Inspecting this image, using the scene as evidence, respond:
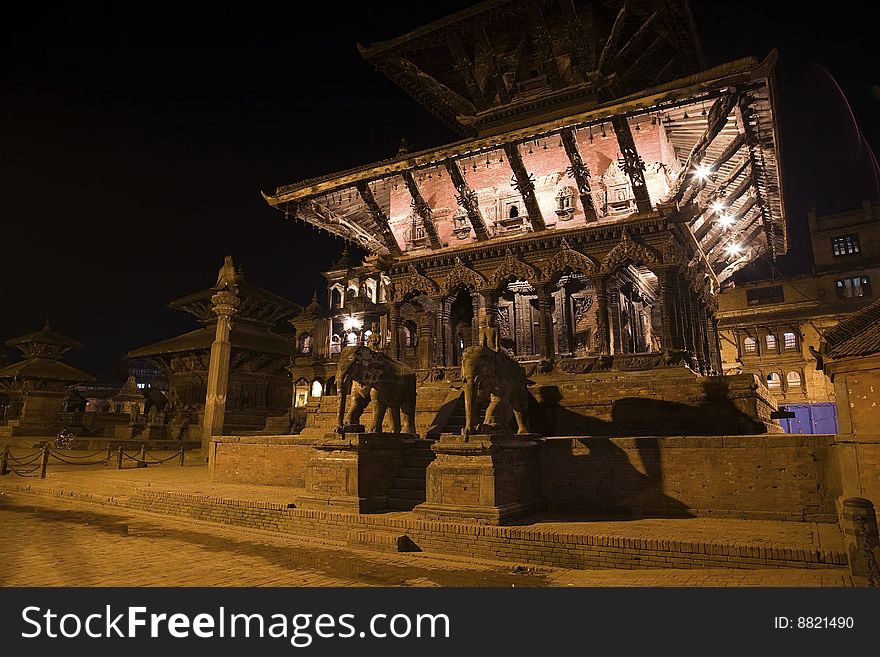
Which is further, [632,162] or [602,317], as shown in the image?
[602,317]

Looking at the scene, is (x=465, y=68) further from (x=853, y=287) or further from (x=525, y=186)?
(x=853, y=287)

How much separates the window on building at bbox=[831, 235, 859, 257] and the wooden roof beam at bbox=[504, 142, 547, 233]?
3360 cm

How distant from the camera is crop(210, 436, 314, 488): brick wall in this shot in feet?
49.6

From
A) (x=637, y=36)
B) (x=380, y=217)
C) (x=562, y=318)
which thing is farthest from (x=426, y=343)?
(x=637, y=36)

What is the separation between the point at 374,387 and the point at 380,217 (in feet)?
35.7

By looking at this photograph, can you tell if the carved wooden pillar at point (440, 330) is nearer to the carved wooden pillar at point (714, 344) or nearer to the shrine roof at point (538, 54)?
the shrine roof at point (538, 54)

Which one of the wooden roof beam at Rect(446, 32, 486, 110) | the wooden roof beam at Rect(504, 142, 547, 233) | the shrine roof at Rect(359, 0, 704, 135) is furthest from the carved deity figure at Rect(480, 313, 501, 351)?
the wooden roof beam at Rect(446, 32, 486, 110)

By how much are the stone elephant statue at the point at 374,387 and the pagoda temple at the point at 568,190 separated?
5020mm

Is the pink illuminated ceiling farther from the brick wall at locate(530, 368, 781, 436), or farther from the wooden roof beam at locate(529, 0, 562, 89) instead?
the brick wall at locate(530, 368, 781, 436)

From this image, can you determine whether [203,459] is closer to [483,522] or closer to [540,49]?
[483,522]

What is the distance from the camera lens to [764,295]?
4347cm

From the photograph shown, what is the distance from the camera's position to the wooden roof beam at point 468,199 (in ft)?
66.1

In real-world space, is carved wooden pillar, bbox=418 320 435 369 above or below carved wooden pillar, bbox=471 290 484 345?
below
